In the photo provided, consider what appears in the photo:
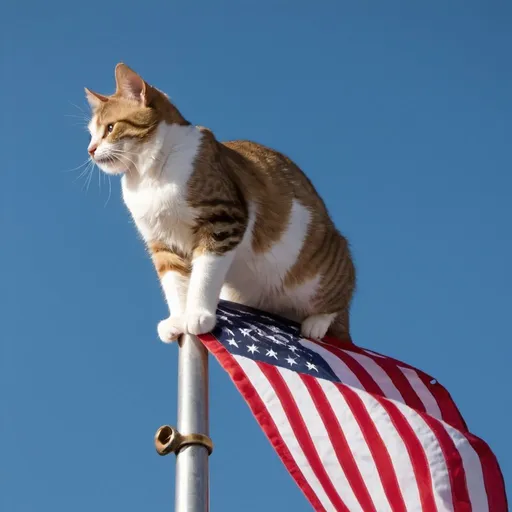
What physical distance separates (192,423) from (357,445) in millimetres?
853

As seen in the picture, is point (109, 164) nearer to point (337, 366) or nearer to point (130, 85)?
point (130, 85)

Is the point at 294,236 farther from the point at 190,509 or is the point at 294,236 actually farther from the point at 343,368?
the point at 190,509

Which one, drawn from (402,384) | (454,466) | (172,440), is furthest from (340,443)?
(402,384)

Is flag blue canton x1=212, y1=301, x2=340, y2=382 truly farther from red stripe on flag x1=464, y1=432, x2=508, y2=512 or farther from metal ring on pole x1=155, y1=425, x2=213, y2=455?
red stripe on flag x1=464, y1=432, x2=508, y2=512

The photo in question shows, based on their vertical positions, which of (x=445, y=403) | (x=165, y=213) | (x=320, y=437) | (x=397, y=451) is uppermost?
(x=165, y=213)

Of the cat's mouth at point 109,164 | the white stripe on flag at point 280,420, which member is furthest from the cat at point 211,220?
the white stripe on flag at point 280,420

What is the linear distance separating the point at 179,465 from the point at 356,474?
90 cm

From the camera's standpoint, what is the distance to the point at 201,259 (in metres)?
5.25

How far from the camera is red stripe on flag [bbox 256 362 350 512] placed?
4.28 metres

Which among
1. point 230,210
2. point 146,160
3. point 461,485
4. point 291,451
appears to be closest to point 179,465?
point 291,451

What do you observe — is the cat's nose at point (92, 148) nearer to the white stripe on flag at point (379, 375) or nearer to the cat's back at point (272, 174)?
the cat's back at point (272, 174)

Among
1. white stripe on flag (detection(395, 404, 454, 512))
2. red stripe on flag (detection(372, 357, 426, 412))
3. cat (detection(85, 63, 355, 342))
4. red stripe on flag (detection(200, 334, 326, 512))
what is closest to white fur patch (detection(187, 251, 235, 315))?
cat (detection(85, 63, 355, 342))

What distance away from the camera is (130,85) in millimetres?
5887

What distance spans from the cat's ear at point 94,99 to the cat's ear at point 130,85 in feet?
0.44
